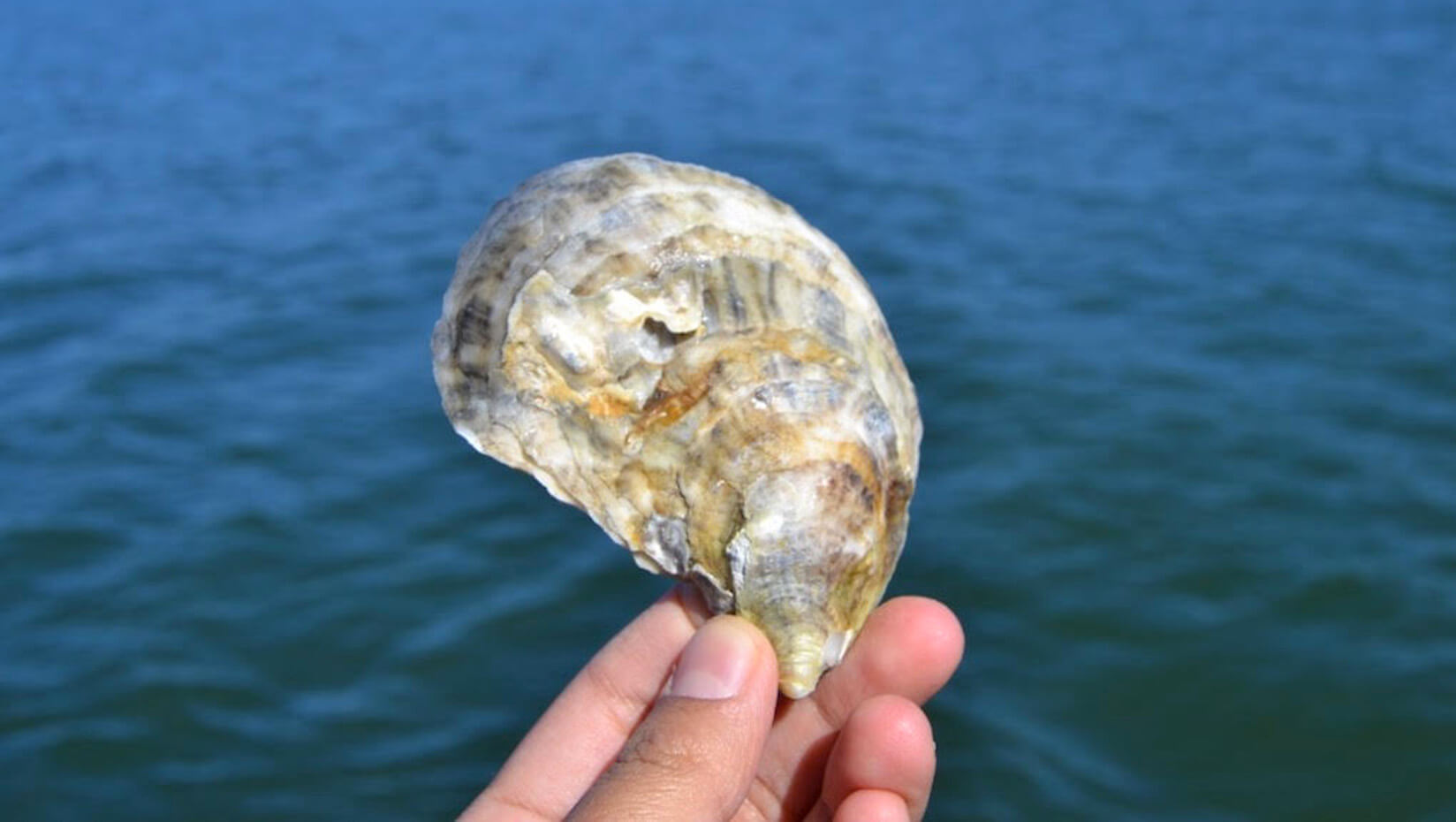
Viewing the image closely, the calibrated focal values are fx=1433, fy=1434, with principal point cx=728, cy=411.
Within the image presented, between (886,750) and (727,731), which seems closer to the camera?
(727,731)

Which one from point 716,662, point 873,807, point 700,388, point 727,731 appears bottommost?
point 873,807

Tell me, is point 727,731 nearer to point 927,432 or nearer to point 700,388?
point 700,388

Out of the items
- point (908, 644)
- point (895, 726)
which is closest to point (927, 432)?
point (908, 644)

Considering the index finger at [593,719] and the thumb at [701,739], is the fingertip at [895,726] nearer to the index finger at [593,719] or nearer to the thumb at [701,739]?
the thumb at [701,739]

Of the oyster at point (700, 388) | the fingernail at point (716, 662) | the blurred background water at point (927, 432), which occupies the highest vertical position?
the oyster at point (700, 388)

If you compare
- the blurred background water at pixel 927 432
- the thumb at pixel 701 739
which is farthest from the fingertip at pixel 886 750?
the blurred background water at pixel 927 432

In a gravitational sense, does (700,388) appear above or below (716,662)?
above

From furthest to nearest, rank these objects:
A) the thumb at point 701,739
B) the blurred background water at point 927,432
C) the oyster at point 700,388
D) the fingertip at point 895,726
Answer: the blurred background water at point 927,432 → the fingertip at point 895,726 → the oyster at point 700,388 → the thumb at point 701,739

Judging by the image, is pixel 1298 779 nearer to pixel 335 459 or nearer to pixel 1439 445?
pixel 1439 445
